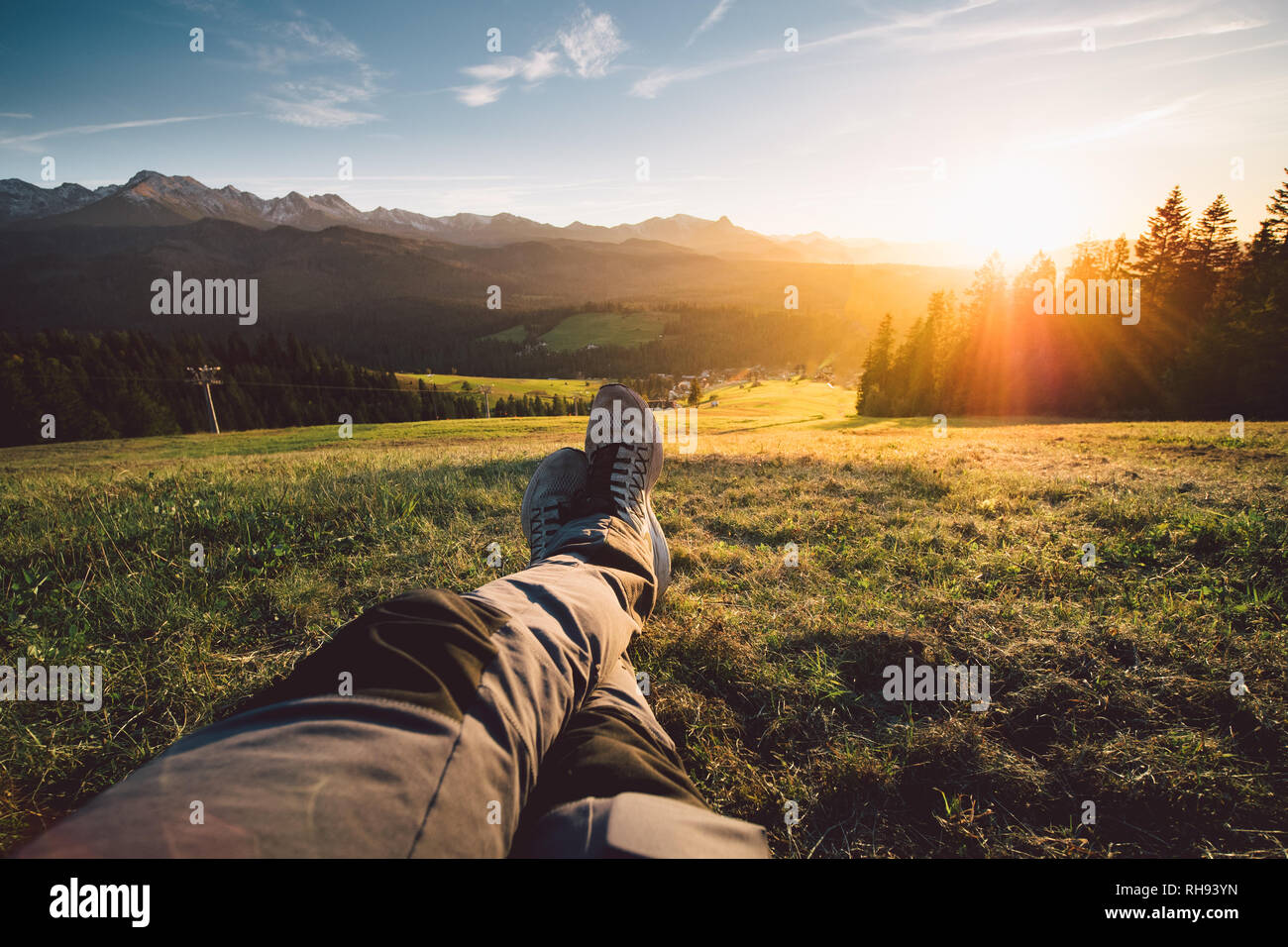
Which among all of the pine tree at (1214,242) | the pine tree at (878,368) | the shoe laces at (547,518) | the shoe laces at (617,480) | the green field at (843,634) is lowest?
the green field at (843,634)

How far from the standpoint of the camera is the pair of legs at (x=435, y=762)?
1.04m

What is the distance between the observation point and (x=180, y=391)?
7750 centimetres

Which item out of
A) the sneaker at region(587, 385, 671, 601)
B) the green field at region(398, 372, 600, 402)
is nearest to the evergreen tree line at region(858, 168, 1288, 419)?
the sneaker at region(587, 385, 671, 601)

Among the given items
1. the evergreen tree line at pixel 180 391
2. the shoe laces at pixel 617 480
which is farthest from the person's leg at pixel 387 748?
the evergreen tree line at pixel 180 391

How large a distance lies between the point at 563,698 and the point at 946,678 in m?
1.87

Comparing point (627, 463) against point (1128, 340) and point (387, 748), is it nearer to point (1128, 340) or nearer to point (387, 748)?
point (387, 748)

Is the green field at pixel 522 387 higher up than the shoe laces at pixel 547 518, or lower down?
higher up

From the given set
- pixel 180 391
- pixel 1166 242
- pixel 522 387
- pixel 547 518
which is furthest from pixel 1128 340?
pixel 180 391

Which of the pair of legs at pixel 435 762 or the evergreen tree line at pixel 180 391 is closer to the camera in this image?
the pair of legs at pixel 435 762

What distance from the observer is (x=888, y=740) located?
6.64 ft

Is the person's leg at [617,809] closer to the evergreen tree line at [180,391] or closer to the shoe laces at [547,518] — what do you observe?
the shoe laces at [547,518]

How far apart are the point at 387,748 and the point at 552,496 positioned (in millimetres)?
2589

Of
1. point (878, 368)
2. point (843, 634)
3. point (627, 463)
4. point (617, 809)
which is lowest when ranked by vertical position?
point (843, 634)
